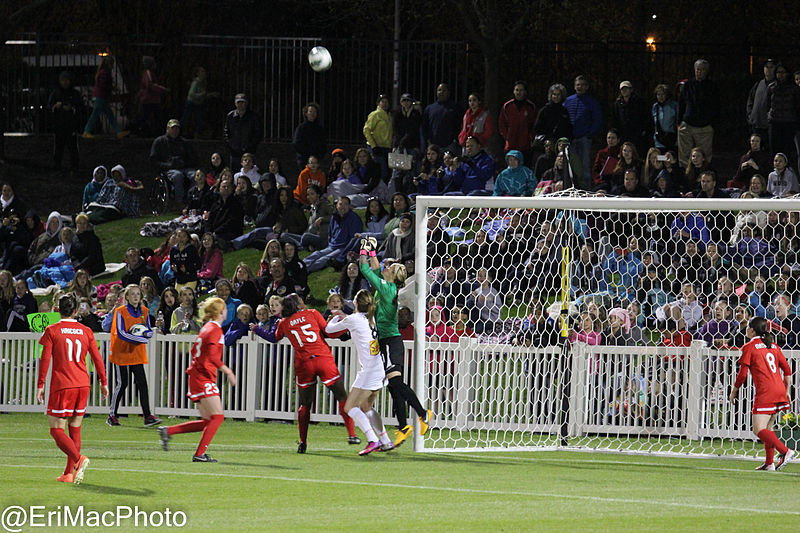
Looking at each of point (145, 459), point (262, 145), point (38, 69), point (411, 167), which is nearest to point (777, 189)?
point (411, 167)

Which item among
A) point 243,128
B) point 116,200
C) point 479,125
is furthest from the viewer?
point 116,200

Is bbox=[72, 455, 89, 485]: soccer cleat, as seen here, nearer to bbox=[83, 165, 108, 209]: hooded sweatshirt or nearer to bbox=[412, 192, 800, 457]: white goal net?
bbox=[412, 192, 800, 457]: white goal net

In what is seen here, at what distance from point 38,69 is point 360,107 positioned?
7.51 meters

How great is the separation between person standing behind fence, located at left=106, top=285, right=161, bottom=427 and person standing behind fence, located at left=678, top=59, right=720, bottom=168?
9588mm

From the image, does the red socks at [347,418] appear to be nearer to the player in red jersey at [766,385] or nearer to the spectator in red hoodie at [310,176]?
the player in red jersey at [766,385]

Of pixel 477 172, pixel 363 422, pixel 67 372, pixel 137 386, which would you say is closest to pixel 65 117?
pixel 477 172

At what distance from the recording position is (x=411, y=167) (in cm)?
2214

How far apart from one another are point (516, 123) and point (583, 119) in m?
1.24

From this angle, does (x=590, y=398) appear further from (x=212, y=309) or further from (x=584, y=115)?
(x=584, y=115)

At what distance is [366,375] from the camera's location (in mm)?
13031

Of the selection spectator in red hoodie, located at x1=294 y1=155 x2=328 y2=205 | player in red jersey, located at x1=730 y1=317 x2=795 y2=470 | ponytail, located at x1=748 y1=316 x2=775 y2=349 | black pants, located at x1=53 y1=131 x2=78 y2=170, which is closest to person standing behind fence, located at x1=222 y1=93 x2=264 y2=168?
spectator in red hoodie, located at x1=294 y1=155 x2=328 y2=205

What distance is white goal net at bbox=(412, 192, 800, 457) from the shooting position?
14.5 m

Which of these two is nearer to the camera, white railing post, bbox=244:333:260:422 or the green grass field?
the green grass field

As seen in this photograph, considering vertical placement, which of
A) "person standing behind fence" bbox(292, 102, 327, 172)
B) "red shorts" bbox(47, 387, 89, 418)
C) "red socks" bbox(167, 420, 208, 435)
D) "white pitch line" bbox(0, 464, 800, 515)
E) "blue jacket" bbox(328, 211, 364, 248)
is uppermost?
"person standing behind fence" bbox(292, 102, 327, 172)
